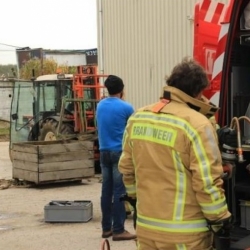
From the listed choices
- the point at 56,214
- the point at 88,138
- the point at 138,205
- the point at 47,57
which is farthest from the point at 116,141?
the point at 47,57

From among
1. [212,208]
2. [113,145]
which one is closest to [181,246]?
[212,208]

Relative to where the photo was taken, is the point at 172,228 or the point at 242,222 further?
the point at 242,222

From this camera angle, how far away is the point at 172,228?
3389 mm

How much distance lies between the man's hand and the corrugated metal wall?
836cm

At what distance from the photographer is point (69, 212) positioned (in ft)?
25.4

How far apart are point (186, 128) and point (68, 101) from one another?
9630 mm

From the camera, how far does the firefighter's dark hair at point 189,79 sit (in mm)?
3457

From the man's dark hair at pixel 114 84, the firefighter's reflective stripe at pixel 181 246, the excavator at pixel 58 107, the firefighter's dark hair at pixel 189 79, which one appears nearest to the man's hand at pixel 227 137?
the firefighter's dark hair at pixel 189 79

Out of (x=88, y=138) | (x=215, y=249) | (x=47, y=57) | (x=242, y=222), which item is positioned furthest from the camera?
(x=47, y=57)

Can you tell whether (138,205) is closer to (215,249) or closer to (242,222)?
(215,249)

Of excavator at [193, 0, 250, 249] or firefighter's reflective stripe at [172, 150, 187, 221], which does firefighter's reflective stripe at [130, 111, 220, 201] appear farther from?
excavator at [193, 0, 250, 249]

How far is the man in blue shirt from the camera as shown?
6.47 meters

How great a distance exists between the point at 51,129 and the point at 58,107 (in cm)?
81

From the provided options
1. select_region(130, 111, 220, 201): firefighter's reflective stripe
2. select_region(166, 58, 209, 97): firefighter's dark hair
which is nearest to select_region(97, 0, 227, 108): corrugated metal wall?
select_region(166, 58, 209, 97): firefighter's dark hair
